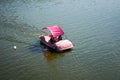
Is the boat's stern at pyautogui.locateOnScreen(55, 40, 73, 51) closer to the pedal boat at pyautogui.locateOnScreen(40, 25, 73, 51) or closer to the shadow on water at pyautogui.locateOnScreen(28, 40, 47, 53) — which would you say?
the pedal boat at pyautogui.locateOnScreen(40, 25, 73, 51)

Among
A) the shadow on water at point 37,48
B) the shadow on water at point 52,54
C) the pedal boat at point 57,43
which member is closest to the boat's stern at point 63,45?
the pedal boat at point 57,43

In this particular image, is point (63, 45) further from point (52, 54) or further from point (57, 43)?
point (52, 54)

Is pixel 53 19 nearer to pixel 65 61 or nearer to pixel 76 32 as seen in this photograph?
pixel 76 32

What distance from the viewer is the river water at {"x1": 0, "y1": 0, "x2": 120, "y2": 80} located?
18.0m

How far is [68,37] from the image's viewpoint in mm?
23703

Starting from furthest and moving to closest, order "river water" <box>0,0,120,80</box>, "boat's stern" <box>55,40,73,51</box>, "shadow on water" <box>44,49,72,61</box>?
1. "boat's stern" <box>55,40,73,51</box>
2. "shadow on water" <box>44,49,72,61</box>
3. "river water" <box>0,0,120,80</box>

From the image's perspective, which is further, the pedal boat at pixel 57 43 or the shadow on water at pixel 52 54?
the pedal boat at pixel 57 43

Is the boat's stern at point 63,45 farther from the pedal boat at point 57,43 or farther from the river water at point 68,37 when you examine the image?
the river water at point 68,37

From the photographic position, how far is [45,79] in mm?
17234

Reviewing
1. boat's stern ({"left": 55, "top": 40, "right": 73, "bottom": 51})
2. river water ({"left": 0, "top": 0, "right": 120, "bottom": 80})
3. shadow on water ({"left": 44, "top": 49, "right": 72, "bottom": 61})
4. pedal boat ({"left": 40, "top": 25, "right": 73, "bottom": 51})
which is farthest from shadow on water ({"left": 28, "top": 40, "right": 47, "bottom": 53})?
boat's stern ({"left": 55, "top": 40, "right": 73, "bottom": 51})

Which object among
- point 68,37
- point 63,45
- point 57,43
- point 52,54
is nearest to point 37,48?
point 52,54

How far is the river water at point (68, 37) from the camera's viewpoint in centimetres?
1797

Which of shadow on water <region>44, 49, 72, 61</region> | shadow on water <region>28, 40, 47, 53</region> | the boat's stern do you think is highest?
the boat's stern

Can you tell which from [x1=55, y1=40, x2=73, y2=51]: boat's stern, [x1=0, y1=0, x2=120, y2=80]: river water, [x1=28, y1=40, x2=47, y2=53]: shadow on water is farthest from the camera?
[x1=28, y1=40, x2=47, y2=53]: shadow on water
